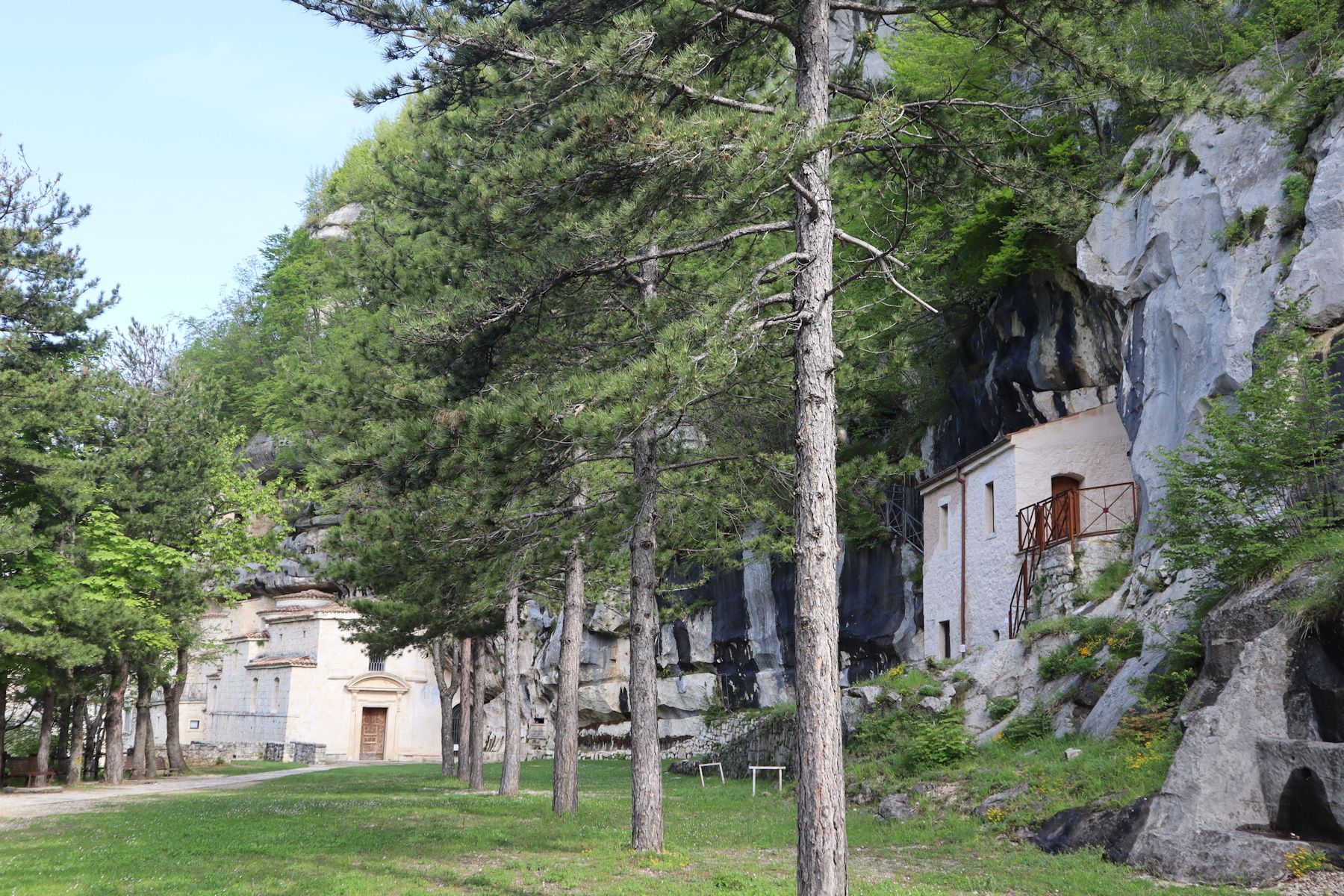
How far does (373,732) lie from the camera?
52719mm

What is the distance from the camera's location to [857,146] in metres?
10.8

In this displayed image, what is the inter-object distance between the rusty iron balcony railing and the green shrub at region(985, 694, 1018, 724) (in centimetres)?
282

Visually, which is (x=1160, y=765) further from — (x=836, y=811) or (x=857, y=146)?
(x=857, y=146)

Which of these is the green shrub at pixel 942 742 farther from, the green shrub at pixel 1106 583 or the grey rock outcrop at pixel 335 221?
the grey rock outcrop at pixel 335 221

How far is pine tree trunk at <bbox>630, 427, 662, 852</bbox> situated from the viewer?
1359 cm

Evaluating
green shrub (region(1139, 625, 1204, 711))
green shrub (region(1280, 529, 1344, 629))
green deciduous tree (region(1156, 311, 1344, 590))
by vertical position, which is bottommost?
green shrub (region(1139, 625, 1204, 711))

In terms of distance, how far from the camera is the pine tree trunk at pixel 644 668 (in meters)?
13.6

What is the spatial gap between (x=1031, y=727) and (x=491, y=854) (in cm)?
963

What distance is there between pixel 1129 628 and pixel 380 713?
1738 inches

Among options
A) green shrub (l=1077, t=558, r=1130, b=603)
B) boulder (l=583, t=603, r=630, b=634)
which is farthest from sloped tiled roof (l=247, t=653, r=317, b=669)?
green shrub (l=1077, t=558, r=1130, b=603)

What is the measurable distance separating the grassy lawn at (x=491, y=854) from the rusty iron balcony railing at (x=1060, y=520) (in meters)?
7.20

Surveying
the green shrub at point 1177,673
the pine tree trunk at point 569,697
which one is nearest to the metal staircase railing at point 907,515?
the pine tree trunk at point 569,697

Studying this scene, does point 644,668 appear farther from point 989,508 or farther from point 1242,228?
point 989,508

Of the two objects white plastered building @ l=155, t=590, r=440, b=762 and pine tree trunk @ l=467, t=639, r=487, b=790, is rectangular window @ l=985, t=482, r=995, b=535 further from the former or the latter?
white plastered building @ l=155, t=590, r=440, b=762
